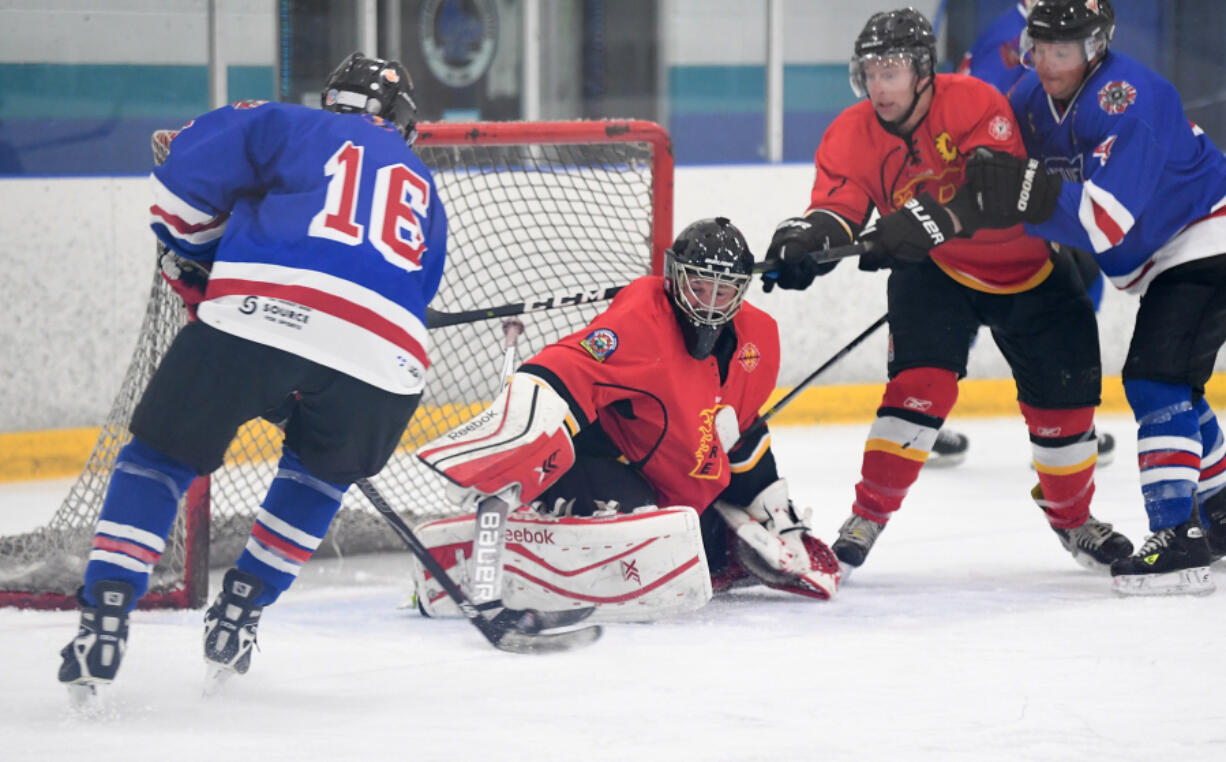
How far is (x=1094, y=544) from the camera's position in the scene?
10.6ft

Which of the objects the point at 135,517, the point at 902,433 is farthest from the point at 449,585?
the point at 902,433

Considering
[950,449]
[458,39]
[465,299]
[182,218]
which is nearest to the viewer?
[182,218]

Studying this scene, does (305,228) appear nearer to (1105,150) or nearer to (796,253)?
(796,253)

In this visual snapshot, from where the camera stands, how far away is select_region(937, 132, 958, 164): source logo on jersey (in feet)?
10.1

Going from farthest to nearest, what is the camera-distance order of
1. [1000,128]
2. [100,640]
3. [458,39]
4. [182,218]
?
1. [458,39]
2. [1000,128]
3. [182,218]
4. [100,640]

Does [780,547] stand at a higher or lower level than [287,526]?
lower

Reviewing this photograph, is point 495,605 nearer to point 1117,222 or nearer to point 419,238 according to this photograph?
point 419,238

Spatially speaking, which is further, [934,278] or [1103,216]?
[934,278]

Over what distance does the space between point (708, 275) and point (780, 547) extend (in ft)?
1.81

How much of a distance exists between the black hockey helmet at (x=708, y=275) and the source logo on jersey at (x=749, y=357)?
137 mm

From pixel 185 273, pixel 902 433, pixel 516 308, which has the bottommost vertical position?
pixel 902 433

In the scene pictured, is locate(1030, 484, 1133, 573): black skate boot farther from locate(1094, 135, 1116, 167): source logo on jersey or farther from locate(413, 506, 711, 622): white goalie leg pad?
locate(413, 506, 711, 622): white goalie leg pad

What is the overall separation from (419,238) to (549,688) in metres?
0.68

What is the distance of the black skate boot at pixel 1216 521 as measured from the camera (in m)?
3.17
